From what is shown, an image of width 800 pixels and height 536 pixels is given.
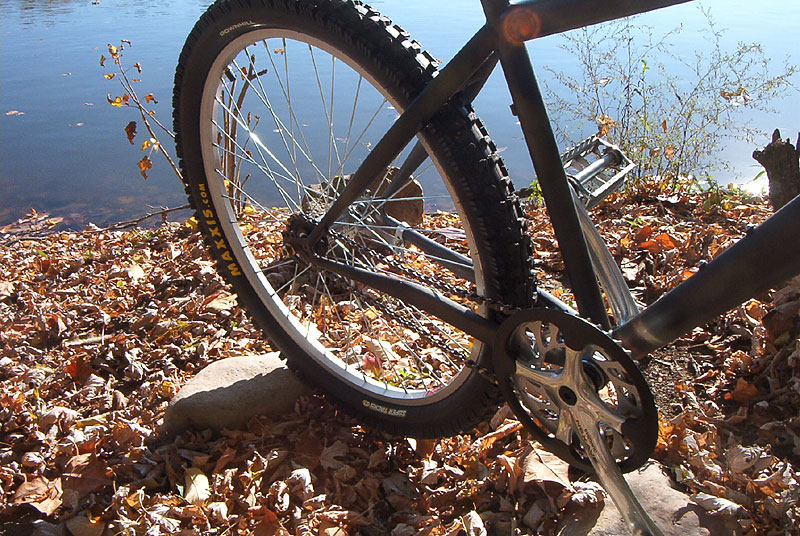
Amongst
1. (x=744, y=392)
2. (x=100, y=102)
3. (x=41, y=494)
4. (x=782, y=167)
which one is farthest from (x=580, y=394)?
(x=100, y=102)

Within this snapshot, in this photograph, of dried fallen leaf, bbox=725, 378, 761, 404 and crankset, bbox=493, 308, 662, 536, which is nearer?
crankset, bbox=493, 308, 662, 536

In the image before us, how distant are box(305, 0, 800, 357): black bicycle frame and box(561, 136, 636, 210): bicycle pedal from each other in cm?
66

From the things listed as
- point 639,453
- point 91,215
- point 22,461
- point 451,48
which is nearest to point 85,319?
point 22,461

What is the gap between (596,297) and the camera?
1890 mm

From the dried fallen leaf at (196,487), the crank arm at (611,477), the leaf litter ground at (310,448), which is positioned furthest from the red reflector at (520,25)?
the dried fallen leaf at (196,487)

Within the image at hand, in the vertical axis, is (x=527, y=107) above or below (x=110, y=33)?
below

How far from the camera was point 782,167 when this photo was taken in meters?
3.10

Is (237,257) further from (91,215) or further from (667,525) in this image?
(91,215)

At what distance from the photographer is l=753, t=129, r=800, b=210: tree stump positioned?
3070mm

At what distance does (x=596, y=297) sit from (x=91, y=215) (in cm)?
475

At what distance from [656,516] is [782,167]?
1.91 metres

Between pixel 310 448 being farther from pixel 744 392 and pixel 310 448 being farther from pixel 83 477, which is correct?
pixel 744 392

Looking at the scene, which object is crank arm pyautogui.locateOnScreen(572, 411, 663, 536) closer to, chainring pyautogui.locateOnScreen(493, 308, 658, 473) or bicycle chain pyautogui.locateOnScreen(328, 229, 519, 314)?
chainring pyautogui.locateOnScreen(493, 308, 658, 473)

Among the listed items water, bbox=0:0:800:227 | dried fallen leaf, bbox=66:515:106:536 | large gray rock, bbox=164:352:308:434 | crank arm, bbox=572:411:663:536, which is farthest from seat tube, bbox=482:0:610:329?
water, bbox=0:0:800:227
